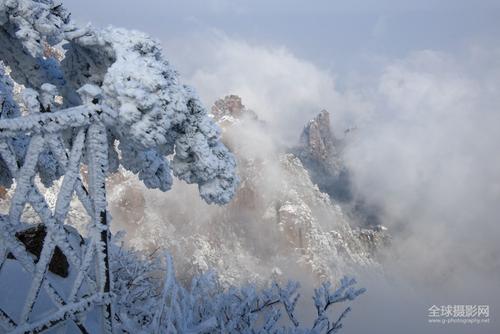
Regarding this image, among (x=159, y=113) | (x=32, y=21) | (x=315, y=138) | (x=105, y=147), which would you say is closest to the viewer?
(x=105, y=147)

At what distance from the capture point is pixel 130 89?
502 cm

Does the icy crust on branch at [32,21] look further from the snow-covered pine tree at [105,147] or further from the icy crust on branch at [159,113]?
the icy crust on branch at [159,113]

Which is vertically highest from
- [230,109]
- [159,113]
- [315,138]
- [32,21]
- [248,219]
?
[315,138]

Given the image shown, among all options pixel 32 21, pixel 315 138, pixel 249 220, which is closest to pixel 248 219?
pixel 249 220

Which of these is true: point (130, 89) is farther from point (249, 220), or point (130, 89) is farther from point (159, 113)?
point (249, 220)

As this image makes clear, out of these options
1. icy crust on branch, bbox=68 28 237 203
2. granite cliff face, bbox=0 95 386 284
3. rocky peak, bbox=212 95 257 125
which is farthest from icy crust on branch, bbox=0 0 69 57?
rocky peak, bbox=212 95 257 125

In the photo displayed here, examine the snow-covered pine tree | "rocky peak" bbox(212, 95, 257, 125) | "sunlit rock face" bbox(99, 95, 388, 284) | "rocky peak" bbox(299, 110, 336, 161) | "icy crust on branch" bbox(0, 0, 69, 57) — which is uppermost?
"rocky peak" bbox(299, 110, 336, 161)

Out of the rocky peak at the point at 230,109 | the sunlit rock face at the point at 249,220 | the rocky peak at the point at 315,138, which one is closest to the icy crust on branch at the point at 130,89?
the sunlit rock face at the point at 249,220

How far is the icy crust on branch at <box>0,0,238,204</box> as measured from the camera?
509 cm

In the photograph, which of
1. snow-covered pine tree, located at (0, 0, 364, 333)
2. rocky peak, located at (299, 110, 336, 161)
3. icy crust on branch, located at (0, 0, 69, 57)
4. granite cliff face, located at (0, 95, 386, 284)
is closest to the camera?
snow-covered pine tree, located at (0, 0, 364, 333)

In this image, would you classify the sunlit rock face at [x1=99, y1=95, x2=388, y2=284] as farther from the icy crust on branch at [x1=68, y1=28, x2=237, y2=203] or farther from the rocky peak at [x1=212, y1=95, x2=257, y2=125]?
the icy crust on branch at [x1=68, y1=28, x2=237, y2=203]

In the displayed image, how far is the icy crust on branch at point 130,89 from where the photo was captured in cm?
509

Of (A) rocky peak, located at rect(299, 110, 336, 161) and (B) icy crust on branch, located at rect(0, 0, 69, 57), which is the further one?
(A) rocky peak, located at rect(299, 110, 336, 161)

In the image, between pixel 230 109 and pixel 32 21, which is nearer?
pixel 32 21
